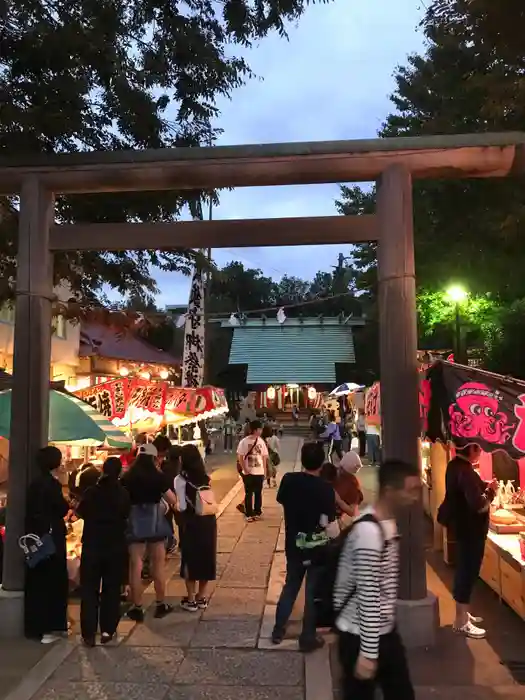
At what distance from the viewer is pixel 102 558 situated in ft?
17.8

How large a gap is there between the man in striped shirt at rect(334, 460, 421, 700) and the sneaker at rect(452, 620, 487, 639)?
2789 millimetres

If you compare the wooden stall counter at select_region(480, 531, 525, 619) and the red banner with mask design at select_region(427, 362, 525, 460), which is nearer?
the red banner with mask design at select_region(427, 362, 525, 460)

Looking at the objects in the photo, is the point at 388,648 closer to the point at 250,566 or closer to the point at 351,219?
the point at 351,219

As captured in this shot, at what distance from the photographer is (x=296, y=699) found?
4418mm

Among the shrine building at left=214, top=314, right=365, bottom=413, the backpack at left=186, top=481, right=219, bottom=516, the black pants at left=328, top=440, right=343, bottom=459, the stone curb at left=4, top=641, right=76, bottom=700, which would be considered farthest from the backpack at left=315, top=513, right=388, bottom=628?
the shrine building at left=214, top=314, right=365, bottom=413

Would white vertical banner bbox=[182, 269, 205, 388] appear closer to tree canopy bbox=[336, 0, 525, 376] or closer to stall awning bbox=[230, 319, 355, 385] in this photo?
tree canopy bbox=[336, 0, 525, 376]

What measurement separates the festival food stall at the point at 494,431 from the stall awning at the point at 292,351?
2551 centimetres

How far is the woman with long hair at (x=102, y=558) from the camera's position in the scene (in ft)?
17.8

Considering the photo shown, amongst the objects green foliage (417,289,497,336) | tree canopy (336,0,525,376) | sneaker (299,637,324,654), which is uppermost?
tree canopy (336,0,525,376)

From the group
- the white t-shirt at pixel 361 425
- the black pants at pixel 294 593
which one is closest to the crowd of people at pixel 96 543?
the black pants at pixel 294 593

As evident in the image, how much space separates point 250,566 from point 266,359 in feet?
86.7

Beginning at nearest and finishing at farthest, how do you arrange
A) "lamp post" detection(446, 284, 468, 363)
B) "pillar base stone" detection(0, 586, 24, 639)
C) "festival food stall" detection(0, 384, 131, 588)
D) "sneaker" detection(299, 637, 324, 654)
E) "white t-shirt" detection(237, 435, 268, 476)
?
"sneaker" detection(299, 637, 324, 654)
"pillar base stone" detection(0, 586, 24, 639)
"festival food stall" detection(0, 384, 131, 588)
"white t-shirt" detection(237, 435, 268, 476)
"lamp post" detection(446, 284, 468, 363)

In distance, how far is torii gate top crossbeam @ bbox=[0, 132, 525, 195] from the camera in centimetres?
574

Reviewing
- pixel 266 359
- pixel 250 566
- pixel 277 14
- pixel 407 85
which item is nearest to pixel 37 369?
pixel 250 566
